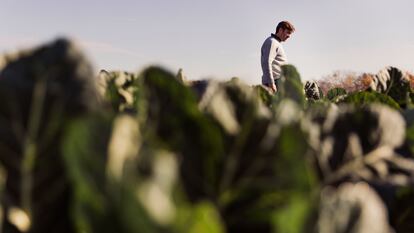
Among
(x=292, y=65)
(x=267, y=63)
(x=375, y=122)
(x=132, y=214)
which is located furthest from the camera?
(x=267, y=63)

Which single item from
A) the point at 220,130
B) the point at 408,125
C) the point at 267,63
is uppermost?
the point at 220,130

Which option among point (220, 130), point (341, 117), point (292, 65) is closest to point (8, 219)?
point (220, 130)

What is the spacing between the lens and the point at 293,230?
0.48 m

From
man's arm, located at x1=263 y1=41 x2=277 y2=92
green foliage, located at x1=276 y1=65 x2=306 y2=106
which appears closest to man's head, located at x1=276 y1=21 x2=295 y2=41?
man's arm, located at x1=263 y1=41 x2=277 y2=92

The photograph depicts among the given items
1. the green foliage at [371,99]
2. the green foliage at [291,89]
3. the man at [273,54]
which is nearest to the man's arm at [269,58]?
the man at [273,54]

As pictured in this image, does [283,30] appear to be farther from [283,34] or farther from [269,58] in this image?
[269,58]

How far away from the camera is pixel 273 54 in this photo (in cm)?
972

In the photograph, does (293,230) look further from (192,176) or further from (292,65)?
(292,65)

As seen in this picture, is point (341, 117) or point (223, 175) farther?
point (341, 117)

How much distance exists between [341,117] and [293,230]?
0.41 m

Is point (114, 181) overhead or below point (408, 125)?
overhead

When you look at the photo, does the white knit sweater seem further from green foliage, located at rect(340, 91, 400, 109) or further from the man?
green foliage, located at rect(340, 91, 400, 109)

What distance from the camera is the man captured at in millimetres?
9547

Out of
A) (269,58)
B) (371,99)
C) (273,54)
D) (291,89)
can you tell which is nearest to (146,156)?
(291,89)
